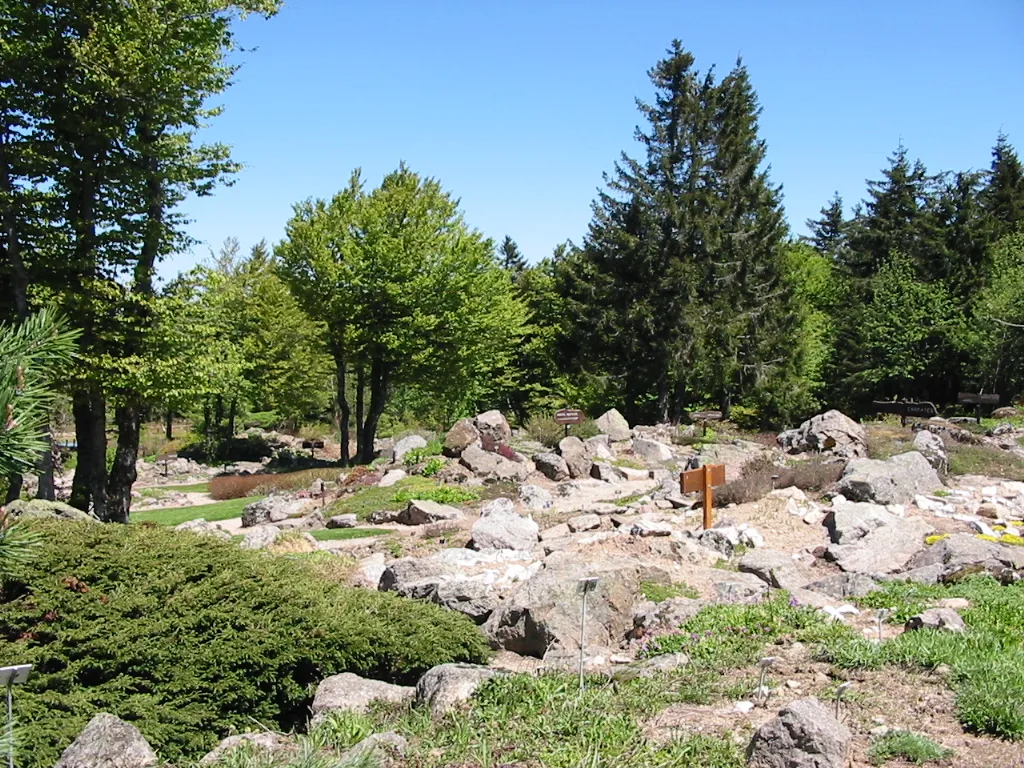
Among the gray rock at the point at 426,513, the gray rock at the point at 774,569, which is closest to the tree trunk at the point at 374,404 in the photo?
the gray rock at the point at 426,513

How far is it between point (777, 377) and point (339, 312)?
19.2 meters

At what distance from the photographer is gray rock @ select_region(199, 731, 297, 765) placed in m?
4.49

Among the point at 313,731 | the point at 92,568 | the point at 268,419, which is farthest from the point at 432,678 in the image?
the point at 268,419

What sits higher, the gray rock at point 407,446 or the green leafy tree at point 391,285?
the green leafy tree at point 391,285

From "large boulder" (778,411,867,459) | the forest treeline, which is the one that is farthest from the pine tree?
"large boulder" (778,411,867,459)

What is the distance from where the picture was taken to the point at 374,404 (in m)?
28.8

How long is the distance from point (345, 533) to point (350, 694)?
9.28 meters

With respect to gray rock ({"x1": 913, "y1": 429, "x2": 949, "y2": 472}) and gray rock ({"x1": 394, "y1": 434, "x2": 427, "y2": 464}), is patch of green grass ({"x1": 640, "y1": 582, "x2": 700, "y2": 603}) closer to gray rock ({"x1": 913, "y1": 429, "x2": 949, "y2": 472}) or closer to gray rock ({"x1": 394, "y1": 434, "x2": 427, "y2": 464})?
gray rock ({"x1": 913, "y1": 429, "x2": 949, "y2": 472})

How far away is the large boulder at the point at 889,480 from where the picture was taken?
1341cm

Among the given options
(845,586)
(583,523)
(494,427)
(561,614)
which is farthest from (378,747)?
(494,427)

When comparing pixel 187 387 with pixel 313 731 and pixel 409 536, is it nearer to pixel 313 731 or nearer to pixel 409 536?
pixel 409 536

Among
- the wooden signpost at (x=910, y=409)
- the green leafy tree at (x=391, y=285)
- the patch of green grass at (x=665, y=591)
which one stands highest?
the green leafy tree at (x=391, y=285)

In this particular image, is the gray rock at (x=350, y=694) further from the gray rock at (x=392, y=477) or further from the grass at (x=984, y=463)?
the grass at (x=984, y=463)

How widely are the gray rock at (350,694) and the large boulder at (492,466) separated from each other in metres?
13.8
